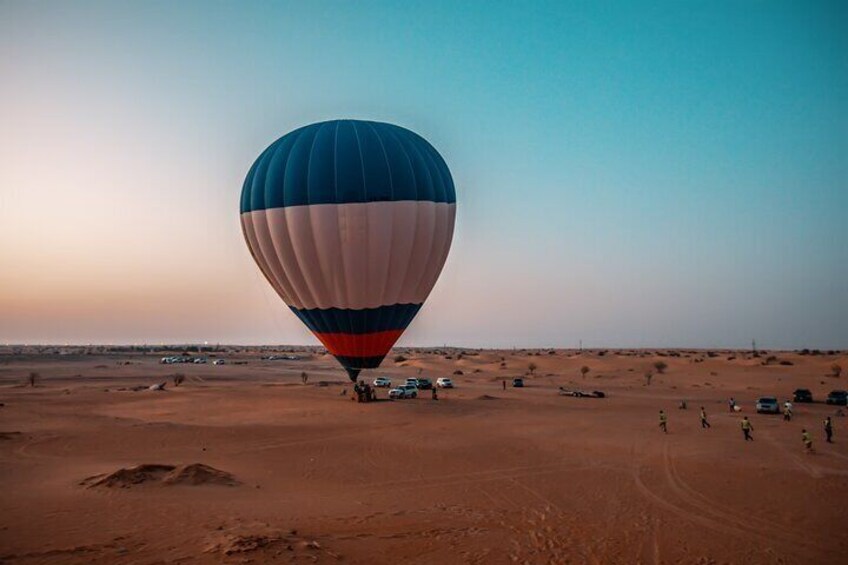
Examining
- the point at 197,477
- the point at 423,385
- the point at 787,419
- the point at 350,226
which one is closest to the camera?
the point at 197,477

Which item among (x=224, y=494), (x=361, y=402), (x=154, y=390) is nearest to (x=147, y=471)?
(x=224, y=494)

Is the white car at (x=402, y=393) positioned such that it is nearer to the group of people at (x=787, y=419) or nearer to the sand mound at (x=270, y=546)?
the group of people at (x=787, y=419)

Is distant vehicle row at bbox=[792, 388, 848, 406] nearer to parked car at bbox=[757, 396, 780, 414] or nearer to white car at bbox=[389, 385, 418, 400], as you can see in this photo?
parked car at bbox=[757, 396, 780, 414]

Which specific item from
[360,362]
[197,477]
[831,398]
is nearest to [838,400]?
[831,398]

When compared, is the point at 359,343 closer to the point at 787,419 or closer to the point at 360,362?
the point at 360,362

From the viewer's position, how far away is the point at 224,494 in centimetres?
1575

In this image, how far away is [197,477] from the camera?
55.1ft

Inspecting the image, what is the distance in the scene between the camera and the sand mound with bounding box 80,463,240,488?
53.0 ft

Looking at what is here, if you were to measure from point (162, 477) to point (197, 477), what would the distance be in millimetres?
972

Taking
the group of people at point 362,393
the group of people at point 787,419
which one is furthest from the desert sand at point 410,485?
the group of people at point 362,393

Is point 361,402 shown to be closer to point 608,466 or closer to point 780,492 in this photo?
point 608,466

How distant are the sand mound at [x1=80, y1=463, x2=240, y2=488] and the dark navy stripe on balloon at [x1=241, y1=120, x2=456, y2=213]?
11.3 m

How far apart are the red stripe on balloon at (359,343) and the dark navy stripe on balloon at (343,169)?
19.1 feet

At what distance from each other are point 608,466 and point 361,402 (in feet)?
62.4
